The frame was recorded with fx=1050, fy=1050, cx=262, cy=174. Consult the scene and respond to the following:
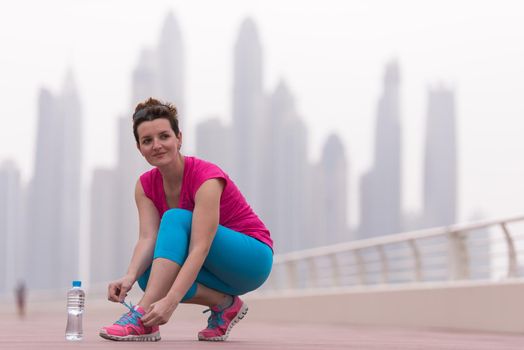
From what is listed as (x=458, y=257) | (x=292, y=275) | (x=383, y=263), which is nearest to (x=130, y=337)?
(x=458, y=257)

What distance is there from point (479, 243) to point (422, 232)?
6.07 feet

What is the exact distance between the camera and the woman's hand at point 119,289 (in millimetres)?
4754

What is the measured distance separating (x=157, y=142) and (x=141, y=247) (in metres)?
0.52

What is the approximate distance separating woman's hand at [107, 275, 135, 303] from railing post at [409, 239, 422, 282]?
22.8 ft

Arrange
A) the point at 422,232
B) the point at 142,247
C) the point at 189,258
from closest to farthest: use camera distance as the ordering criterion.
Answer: the point at 189,258 → the point at 142,247 → the point at 422,232

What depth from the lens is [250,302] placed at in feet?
51.9

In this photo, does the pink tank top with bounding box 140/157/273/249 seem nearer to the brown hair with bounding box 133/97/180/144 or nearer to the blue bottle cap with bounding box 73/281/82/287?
the brown hair with bounding box 133/97/180/144

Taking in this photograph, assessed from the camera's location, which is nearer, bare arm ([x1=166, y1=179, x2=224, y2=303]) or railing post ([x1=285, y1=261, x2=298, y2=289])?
bare arm ([x1=166, y1=179, x2=224, y2=303])

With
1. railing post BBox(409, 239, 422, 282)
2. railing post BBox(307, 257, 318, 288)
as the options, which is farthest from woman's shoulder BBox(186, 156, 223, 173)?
railing post BBox(307, 257, 318, 288)

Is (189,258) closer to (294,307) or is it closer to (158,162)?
(158,162)

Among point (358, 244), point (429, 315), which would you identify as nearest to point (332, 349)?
point (429, 315)

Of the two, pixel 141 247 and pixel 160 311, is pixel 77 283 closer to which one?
pixel 141 247

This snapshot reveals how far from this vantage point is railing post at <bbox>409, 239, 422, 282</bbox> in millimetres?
11352

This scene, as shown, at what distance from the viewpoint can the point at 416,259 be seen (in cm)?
1141
